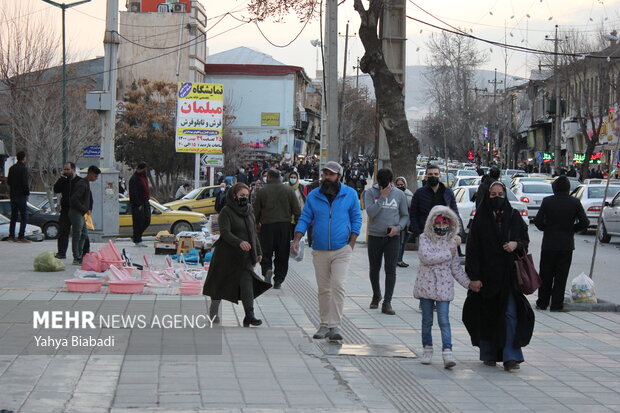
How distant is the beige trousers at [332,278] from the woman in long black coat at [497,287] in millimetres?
1383

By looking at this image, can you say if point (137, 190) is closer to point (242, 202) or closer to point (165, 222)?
point (165, 222)

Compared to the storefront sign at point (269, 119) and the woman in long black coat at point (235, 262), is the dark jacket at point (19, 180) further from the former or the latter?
the storefront sign at point (269, 119)

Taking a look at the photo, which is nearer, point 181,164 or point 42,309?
point 42,309

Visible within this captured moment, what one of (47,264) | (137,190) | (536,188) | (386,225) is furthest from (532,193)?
(386,225)

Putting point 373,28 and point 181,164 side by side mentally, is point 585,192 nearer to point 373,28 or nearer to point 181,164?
point 373,28

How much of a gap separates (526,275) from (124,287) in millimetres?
5635

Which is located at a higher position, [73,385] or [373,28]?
[373,28]

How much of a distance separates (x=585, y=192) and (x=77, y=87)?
28221 millimetres

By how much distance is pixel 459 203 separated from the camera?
25906mm

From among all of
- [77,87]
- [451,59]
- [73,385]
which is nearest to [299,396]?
[73,385]

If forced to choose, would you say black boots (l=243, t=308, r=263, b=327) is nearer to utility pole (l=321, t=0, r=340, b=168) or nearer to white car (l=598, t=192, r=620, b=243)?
utility pole (l=321, t=0, r=340, b=168)

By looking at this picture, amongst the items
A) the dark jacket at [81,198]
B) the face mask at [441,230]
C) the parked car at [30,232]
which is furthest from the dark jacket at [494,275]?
the parked car at [30,232]

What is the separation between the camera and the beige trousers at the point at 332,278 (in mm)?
9417

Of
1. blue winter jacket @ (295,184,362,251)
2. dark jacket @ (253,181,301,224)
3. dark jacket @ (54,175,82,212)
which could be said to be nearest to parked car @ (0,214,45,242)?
dark jacket @ (54,175,82,212)
